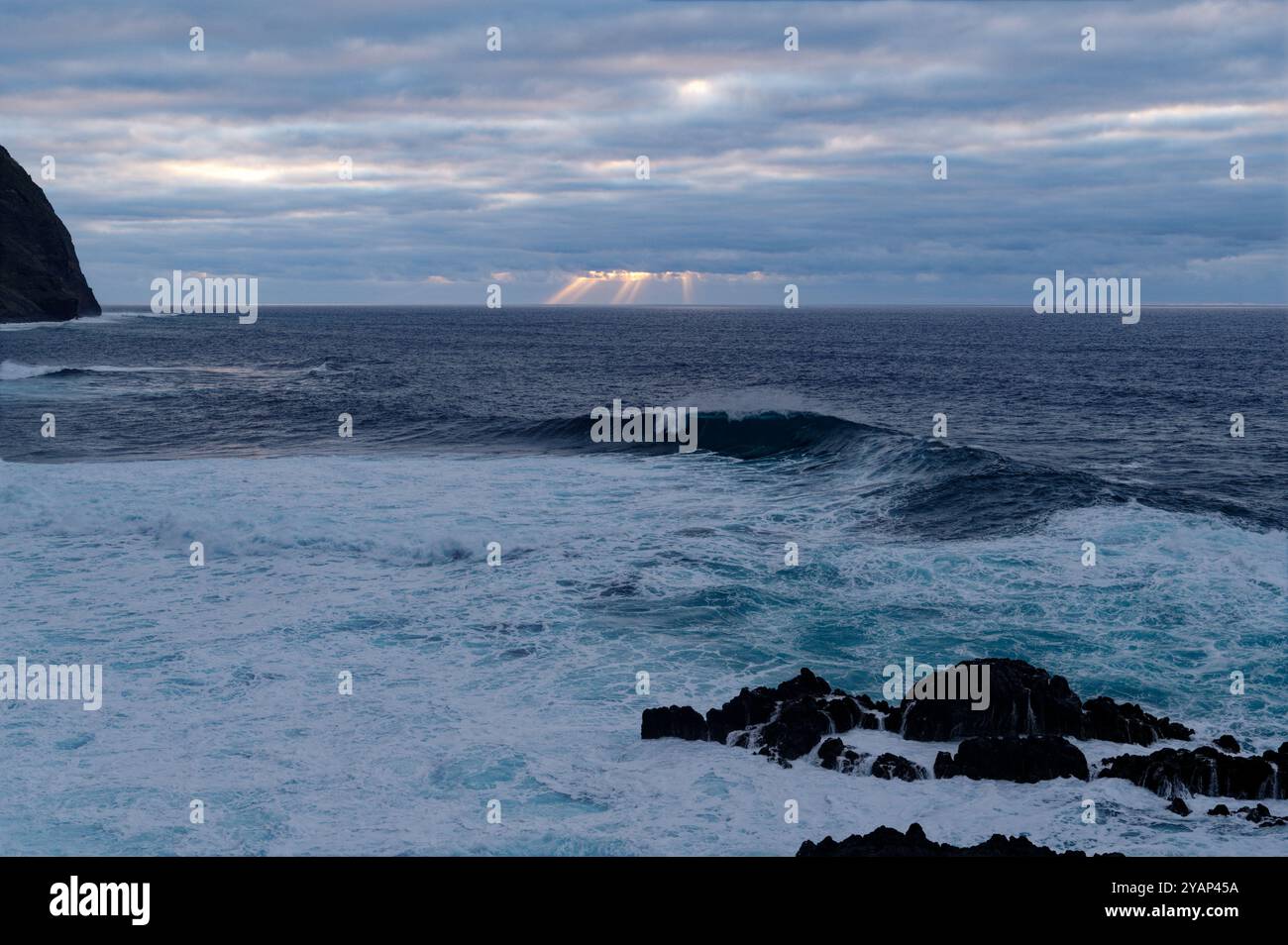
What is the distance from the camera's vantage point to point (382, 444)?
4253cm

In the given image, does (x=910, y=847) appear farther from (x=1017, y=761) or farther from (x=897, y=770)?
(x=1017, y=761)

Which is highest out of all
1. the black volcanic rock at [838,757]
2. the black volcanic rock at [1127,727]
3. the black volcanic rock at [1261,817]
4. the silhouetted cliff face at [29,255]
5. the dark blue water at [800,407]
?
the silhouetted cliff face at [29,255]

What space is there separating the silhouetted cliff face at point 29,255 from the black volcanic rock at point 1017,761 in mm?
150998

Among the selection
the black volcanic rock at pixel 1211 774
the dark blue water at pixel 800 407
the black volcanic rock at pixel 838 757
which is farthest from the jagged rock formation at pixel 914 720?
the dark blue water at pixel 800 407

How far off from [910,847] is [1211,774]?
4.66 meters

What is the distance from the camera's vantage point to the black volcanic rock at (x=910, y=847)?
10.6m

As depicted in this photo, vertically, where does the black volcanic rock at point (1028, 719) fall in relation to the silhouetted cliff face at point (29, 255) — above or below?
below

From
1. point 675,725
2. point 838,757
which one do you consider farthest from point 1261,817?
point 675,725

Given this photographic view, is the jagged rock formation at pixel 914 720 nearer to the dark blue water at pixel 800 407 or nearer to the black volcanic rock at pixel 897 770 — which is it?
the black volcanic rock at pixel 897 770

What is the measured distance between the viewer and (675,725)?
14312 millimetres

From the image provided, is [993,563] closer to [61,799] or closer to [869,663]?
[869,663]

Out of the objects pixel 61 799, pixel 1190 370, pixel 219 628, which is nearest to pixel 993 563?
pixel 219 628

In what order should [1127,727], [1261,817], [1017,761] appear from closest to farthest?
1. [1261,817]
2. [1017,761]
3. [1127,727]
